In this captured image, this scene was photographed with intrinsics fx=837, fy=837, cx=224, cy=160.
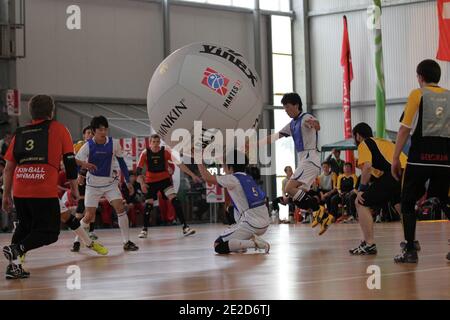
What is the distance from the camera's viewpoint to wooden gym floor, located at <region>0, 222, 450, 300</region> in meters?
5.55

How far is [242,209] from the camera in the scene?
977 centimetres

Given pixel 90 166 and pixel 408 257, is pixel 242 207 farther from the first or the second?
pixel 408 257

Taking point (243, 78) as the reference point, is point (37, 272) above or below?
below

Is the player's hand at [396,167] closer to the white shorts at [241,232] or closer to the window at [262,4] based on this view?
the white shorts at [241,232]

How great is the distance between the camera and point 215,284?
6266mm

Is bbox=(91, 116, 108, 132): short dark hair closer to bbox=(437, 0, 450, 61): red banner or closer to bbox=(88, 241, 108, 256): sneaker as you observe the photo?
bbox=(88, 241, 108, 256): sneaker

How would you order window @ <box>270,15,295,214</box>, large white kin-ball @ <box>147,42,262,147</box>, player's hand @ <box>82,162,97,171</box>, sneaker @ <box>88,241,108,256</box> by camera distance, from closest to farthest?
large white kin-ball @ <box>147,42,262,147</box>
sneaker @ <box>88,241,108,256</box>
player's hand @ <box>82,162,97,171</box>
window @ <box>270,15,295,214</box>

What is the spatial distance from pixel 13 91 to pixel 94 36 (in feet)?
16.7

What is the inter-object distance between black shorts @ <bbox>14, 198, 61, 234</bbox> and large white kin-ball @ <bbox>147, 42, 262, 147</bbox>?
2.01 m

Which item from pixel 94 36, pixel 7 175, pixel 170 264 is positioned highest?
pixel 94 36

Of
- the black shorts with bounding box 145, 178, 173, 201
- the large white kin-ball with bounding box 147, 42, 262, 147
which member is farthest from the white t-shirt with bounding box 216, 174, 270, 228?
the black shorts with bounding box 145, 178, 173, 201

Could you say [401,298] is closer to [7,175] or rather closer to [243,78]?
[7,175]

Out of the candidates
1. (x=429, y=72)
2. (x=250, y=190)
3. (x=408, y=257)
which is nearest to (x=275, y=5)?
(x=250, y=190)
